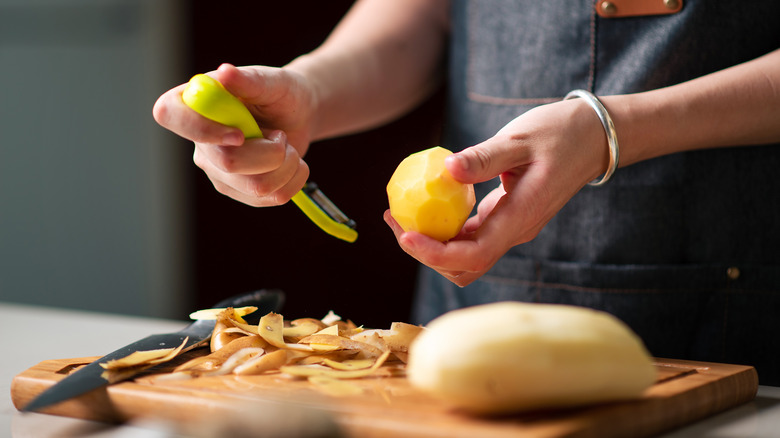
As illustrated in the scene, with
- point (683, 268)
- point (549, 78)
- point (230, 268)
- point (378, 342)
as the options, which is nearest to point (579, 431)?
point (378, 342)

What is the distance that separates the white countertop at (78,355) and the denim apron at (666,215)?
0.24m

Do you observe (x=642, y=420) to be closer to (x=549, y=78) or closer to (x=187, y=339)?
(x=187, y=339)

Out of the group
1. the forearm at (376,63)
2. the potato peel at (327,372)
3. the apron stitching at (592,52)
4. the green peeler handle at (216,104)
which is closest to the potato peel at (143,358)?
the potato peel at (327,372)

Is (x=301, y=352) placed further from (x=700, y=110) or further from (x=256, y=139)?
(x=700, y=110)

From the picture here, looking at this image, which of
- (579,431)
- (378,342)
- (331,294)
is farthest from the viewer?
(331,294)

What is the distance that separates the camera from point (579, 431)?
59 cm

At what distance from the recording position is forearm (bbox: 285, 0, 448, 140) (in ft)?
4.08

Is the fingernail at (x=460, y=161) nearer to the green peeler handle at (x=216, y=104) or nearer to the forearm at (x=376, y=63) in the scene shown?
the green peeler handle at (x=216, y=104)

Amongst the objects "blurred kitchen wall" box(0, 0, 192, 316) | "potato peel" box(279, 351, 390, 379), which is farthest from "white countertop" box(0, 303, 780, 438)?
"blurred kitchen wall" box(0, 0, 192, 316)

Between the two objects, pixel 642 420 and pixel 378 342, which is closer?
pixel 642 420

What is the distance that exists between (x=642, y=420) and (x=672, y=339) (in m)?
0.55

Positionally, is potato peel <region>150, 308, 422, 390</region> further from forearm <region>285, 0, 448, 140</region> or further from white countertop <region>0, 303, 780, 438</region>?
forearm <region>285, 0, 448, 140</region>

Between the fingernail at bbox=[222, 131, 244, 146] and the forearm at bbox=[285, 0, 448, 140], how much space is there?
320 millimetres

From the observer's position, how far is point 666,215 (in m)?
1.18
